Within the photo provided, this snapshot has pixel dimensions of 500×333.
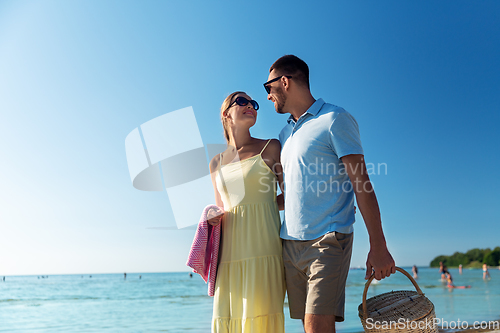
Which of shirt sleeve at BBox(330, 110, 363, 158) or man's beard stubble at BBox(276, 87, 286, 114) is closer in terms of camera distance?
shirt sleeve at BBox(330, 110, 363, 158)

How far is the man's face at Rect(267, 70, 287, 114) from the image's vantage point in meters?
2.56

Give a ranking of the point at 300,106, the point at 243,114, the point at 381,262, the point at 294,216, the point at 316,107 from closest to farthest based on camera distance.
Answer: the point at 381,262 < the point at 294,216 < the point at 316,107 < the point at 300,106 < the point at 243,114

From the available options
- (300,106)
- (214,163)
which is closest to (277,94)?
(300,106)

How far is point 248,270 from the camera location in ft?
A: 7.72

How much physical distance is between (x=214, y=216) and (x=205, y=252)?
0.27 meters

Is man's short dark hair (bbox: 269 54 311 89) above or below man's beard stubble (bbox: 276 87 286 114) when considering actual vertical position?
above

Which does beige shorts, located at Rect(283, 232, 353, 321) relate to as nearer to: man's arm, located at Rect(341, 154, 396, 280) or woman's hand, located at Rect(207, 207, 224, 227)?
man's arm, located at Rect(341, 154, 396, 280)

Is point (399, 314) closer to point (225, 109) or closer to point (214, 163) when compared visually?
point (214, 163)

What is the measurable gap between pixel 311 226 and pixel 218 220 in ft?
2.46

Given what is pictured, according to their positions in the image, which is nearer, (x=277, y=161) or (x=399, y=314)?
(x=399, y=314)

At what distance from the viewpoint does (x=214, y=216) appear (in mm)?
2541

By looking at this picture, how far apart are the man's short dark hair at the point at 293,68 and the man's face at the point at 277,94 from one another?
0.06m

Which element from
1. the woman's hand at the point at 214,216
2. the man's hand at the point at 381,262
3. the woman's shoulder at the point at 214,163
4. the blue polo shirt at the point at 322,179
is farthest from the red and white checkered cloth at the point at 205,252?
the man's hand at the point at 381,262

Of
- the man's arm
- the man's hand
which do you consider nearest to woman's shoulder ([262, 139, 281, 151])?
the man's arm
